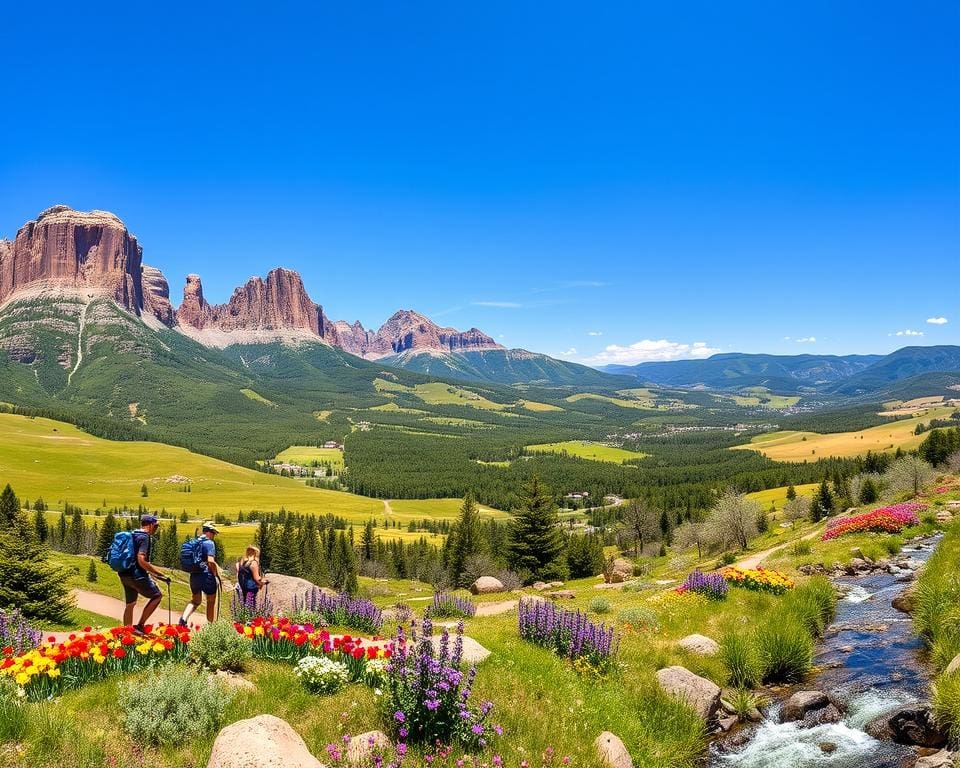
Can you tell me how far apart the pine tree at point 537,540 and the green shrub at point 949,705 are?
1694 inches

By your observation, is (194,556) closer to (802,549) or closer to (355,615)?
(355,615)

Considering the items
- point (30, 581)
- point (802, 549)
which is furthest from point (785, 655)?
point (30, 581)

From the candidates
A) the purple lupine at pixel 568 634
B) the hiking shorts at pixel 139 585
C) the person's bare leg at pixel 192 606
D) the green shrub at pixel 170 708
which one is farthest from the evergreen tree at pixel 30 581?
the purple lupine at pixel 568 634

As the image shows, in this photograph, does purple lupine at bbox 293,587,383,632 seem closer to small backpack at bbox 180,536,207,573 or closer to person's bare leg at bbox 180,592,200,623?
person's bare leg at bbox 180,592,200,623

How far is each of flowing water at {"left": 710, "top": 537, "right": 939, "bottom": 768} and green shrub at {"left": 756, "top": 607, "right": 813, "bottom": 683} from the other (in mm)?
419

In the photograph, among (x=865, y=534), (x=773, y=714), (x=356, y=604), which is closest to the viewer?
(x=773, y=714)

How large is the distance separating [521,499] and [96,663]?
48.0 m

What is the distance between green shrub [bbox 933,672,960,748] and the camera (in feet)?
31.6

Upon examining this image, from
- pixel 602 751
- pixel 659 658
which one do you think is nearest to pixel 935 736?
pixel 659 658

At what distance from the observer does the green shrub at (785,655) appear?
14.3m

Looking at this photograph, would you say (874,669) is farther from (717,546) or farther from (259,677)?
(717,546)

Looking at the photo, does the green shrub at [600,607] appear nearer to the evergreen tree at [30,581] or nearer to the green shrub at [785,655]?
the green shrub at [785,655]

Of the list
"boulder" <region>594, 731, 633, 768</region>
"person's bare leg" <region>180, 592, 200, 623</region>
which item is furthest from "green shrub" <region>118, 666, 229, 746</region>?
"person's bare leg" <region>180, 592, 200, 623</region>

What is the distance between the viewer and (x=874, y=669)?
1420 centimetres
